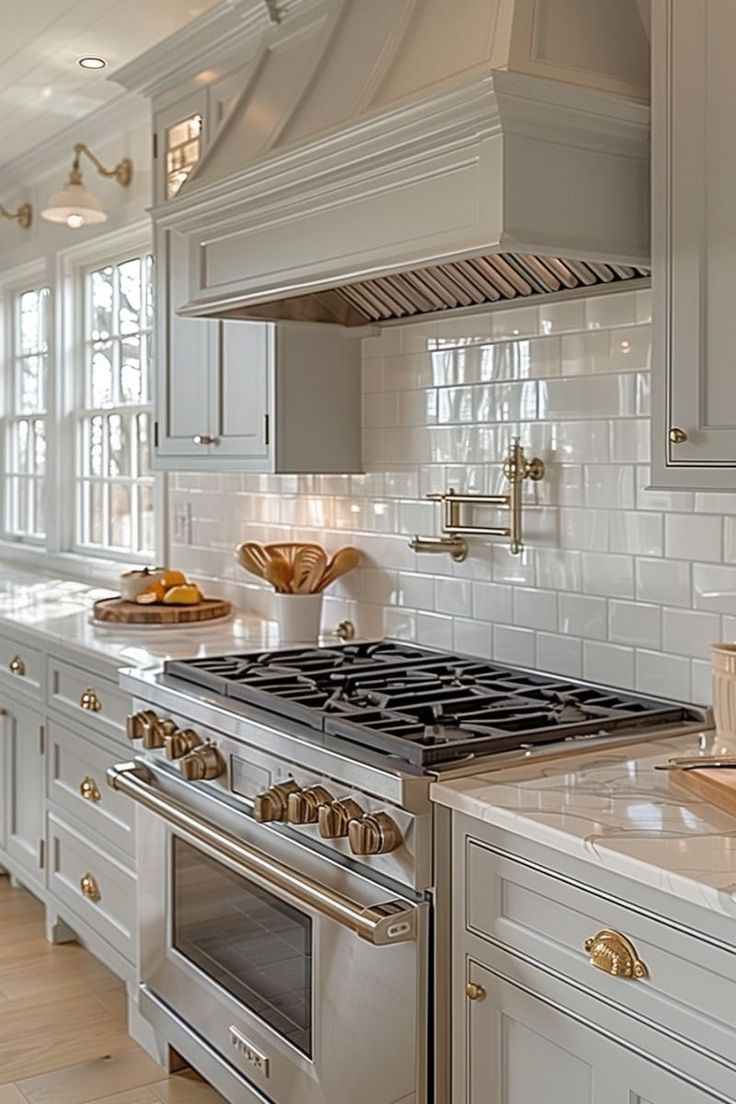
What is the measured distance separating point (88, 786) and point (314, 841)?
1248 millimetres

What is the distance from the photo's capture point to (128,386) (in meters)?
4.84

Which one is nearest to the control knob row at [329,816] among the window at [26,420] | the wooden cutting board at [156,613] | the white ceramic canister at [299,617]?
the white ceramic canister at [299,617]

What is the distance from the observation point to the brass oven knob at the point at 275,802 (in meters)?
2.22

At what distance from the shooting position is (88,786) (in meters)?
3.29

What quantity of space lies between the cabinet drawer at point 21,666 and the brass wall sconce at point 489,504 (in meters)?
1.27

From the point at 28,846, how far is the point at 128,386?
187 centimetres

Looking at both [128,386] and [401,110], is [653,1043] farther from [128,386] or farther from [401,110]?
[128,386]

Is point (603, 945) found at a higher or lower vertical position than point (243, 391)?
lower

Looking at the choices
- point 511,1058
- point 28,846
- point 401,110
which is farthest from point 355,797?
point 28,846

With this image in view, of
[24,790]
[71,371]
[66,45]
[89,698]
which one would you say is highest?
[66,45]

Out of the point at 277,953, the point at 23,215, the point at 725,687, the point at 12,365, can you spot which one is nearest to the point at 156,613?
the point at 277,953

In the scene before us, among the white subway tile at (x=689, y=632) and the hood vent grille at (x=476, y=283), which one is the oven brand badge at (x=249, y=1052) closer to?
the white subway tile at (x=689, y=632)

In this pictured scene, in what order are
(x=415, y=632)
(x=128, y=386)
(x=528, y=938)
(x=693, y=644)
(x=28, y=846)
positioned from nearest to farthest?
(x=528, y=938), (x=693, y=644), (x=415, y=632), (x=28, y=846), (x=128, y=386)

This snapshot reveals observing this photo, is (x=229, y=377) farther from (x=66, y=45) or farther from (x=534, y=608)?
(x=66, y=45)
